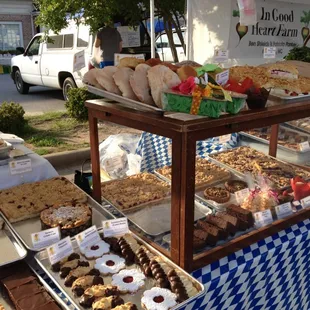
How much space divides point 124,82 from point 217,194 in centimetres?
97

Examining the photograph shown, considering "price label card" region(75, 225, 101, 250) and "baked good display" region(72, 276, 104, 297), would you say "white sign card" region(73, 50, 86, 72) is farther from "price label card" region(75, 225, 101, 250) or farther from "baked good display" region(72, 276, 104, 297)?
"baked good display" region(72, 276, 104, 297)

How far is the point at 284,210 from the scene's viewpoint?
6.42ft

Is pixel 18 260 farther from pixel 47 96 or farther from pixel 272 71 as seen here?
pixel 47 96

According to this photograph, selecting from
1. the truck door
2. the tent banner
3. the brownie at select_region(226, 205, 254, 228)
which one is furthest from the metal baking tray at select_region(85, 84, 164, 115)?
the truck door

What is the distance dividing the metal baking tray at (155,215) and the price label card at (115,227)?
4.4 inches

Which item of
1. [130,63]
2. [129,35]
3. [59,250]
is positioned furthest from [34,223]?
[129,35]

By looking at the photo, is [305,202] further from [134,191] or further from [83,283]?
[83,283]

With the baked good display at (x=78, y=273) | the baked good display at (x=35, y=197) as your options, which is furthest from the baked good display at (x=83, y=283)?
the baked good display at (x=35, y=197)

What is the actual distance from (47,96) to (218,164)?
842 centimetres

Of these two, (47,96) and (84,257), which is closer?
(84,257)

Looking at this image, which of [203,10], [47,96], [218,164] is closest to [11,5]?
[47,96]

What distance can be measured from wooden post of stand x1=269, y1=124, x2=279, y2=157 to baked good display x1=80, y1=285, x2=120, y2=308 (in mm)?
1947

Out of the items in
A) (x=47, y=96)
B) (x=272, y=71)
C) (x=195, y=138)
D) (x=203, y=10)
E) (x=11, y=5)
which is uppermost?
(x=11, y=5)

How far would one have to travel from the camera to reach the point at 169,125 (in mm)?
1374
